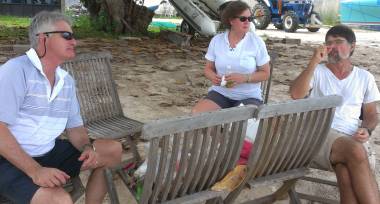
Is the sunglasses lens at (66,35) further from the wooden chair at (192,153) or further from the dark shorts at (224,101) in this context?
the dark shorts at (224,101)

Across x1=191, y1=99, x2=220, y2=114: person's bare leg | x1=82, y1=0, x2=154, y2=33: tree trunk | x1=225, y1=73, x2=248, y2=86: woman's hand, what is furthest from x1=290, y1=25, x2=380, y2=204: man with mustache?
x1=82, y1=0, x2=154, y2=33: tree trunk

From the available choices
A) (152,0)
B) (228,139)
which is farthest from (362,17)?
(228,139)

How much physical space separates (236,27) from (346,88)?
1.22 m

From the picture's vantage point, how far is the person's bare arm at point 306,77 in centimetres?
363

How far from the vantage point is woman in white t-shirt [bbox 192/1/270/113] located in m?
4.48

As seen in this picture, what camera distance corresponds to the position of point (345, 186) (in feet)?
10.7

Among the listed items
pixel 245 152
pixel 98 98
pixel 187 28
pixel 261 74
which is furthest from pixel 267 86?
pixel 187 28

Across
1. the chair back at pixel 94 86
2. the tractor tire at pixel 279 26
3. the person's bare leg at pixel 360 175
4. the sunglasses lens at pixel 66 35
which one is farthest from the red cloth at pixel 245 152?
the tractor tire at pixel 279 26

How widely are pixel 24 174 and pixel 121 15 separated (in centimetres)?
1309

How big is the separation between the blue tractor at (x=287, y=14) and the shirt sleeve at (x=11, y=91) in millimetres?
19930

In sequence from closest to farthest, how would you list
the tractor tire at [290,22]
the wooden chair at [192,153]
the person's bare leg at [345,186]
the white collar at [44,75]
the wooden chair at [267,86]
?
the wooden chair at [192,153]
the white collar at [44,75]
the person's bare leg at [345,186]
the wooden chair at [267,86]
the tractor tire at [290,22]

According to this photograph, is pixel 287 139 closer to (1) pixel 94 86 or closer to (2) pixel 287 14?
(1) pixel 94 86

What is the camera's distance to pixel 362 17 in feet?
81.6

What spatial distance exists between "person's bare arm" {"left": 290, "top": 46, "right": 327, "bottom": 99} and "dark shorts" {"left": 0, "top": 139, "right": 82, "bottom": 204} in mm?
1678
